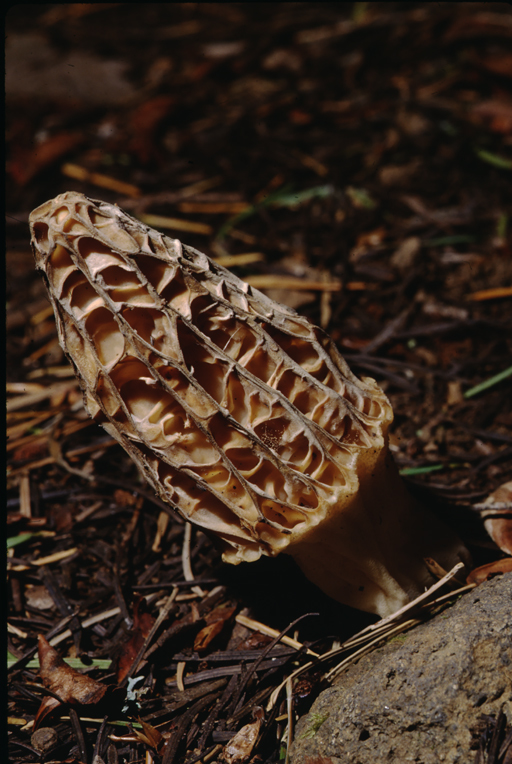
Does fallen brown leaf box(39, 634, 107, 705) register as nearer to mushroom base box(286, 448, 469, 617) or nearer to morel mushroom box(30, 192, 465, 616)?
morel mushroom box(30, 192, 465, 616)

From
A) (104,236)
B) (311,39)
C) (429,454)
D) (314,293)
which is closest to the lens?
(104,236)

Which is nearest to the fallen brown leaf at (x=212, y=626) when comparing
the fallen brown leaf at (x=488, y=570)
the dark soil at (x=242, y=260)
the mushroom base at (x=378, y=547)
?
the dark soil at (x=242, y=260)

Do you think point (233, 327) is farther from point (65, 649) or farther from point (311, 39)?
point (311, 39)

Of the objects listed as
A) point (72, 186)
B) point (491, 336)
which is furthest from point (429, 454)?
point (72, 186)

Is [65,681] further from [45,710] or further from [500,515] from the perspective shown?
[500,515]

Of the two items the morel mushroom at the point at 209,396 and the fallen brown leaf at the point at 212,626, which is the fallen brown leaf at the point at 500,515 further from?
the fallen brown leaf at the point at 212,626

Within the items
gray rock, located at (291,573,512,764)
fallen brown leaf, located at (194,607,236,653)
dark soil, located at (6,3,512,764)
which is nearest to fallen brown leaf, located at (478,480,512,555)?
dark soil, located at (6,3,512,764)

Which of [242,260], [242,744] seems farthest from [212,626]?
[242,260]
